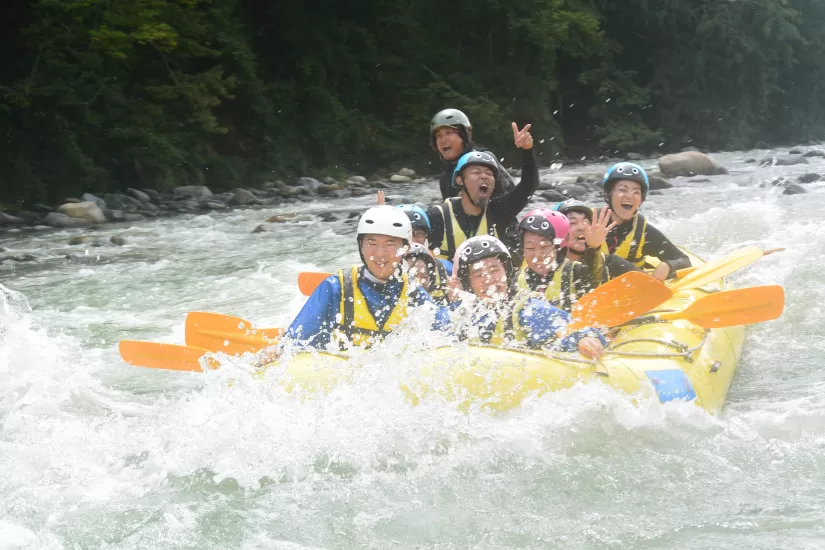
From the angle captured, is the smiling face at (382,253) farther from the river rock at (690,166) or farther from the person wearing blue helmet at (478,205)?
the river rock at (690,166)

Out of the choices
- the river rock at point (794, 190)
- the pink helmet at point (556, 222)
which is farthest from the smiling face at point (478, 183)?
the river rock at point (794, 190)

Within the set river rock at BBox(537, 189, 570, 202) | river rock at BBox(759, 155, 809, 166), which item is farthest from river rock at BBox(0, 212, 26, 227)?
river rock at BBox(759, 155, 809, 166)

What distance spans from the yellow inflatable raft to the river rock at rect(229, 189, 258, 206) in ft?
36.3

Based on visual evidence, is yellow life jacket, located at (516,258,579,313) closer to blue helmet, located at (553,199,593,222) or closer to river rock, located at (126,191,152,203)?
blue helmet, located at (553,199,593,222)

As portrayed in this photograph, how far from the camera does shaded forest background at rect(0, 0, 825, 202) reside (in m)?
13.9

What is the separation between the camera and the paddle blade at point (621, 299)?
4273mm

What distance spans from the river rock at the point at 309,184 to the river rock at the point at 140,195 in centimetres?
294

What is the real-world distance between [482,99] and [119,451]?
56.5 feet

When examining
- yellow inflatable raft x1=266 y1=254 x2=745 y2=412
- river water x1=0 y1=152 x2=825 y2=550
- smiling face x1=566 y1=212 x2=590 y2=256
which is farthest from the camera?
smiling face x1=566 y1=212 x2=590 y2=256

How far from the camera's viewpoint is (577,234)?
15.9 feet

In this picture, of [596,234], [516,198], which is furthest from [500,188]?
[596,234]

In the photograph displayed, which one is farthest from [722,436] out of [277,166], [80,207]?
[277,166]

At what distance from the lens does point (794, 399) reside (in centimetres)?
454

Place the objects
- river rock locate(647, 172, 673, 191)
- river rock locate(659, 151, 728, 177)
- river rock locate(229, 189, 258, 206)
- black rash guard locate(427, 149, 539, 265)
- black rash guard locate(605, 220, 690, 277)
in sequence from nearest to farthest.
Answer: black rash guard locate(427, 149, 539, 265), black rash guard locate(605, 220, 690, 277), river rock locate(647, 172, 673, 191), river rock locate(229, 189, 258, 206), river rock locate(659, 151, 728, 177)
